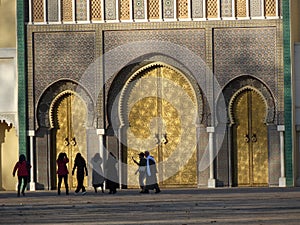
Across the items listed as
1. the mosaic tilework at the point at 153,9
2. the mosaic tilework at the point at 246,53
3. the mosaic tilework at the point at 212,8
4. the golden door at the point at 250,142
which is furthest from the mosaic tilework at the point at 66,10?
the golden door at the point at 250,142

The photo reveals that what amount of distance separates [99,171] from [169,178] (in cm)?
216

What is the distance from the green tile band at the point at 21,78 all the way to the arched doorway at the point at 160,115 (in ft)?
9.17

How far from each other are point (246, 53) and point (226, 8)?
139 cm

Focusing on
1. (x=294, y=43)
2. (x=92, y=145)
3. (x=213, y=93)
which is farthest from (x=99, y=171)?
(x=294, y=43)

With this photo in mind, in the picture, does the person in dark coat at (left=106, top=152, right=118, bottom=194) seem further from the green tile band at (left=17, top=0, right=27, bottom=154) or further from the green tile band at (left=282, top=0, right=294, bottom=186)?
the green tile band at (left=282, top=0, right=294, bottom=186)

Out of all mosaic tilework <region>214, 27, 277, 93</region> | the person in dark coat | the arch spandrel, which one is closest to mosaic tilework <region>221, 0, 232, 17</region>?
mosaic tilework <region>214, 27, 277, 93</region>

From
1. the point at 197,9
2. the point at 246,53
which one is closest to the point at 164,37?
the point at 197,9

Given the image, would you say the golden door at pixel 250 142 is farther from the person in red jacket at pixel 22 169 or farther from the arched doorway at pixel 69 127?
the person in red jacket at pixel 22 169

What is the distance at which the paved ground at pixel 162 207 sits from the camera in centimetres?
2083

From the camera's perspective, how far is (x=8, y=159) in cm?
3512

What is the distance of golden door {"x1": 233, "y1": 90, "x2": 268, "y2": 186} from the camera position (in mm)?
34375

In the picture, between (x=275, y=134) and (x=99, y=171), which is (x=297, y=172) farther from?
(x=99, y=171)

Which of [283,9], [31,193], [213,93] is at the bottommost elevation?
[31,193]

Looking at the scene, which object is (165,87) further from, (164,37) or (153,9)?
(153,9)
